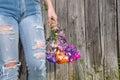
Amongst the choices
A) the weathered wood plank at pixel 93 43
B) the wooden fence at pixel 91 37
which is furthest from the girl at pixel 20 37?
the weathered wood plank at pixel 93 43

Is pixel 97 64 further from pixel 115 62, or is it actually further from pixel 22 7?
pixel 22 7

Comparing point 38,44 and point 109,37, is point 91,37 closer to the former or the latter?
point 109,37

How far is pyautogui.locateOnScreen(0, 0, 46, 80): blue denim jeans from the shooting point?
3361 millimetres

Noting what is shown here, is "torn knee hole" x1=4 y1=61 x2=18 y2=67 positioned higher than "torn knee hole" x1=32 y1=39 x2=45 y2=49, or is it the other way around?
"torn knee hole" x1=32 y1=39 x2=45 y2=49

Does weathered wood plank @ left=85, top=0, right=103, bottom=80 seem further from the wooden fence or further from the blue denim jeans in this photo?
the blue denim jeans

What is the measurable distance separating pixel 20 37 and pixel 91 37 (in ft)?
5.57

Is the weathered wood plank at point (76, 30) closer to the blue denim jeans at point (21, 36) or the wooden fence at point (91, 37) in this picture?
the wooden fence at point (91, 37)

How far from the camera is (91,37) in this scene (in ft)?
16.5

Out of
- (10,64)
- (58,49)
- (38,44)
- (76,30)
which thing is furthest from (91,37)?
(10,64)

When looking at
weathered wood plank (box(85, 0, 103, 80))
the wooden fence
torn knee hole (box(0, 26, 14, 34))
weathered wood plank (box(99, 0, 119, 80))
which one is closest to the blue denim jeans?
torn knee hole (box(0, 26, 14, 34))

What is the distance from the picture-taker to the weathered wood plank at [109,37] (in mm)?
5051

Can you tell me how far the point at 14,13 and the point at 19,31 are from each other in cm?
18

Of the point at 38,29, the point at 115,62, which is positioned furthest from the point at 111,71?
the point at 38,29

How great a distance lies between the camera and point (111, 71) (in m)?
5.14
